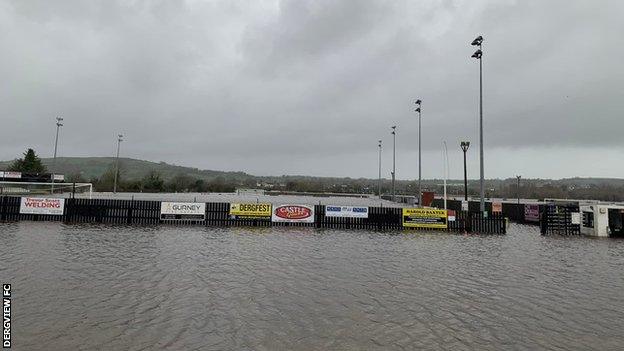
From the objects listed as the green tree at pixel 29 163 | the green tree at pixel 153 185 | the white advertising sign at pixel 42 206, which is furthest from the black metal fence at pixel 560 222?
the green tree at pixel 153 185

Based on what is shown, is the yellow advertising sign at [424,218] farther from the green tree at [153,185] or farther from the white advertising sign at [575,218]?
the green tree at [153,185]

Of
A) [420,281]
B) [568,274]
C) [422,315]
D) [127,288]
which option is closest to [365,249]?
[420,281]

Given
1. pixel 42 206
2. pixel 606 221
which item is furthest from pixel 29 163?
pixel 606 221

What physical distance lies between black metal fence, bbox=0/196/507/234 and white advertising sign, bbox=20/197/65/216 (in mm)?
258

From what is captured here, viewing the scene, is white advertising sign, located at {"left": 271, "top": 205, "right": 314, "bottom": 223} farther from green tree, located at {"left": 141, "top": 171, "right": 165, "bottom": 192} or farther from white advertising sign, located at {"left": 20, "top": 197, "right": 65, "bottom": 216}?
green tree, located at {"left": 141, "top": 171, "right": 165, "bottom": 192}

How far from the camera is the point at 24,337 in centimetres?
684

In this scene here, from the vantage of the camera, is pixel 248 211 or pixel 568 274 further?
pixel 248 211

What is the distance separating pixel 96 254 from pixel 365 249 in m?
10.7

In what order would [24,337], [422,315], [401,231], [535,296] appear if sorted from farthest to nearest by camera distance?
[401,231] < [535,296] < [422,315] < [24,337]

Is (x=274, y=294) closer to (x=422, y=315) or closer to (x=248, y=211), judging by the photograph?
(x=422, y=315)

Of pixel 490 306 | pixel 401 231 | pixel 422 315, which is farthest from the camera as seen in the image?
pixel 401 231

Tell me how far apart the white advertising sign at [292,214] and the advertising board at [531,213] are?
2042 cm

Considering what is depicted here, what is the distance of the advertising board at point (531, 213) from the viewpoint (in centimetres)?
3469

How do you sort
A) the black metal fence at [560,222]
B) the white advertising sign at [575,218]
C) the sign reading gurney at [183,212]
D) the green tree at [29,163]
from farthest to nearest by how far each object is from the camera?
the green tree at [29,163]
the white advertising sign at [575,218]
the black metal fence at [560,222]
the sign reading gurney at [183,212]
